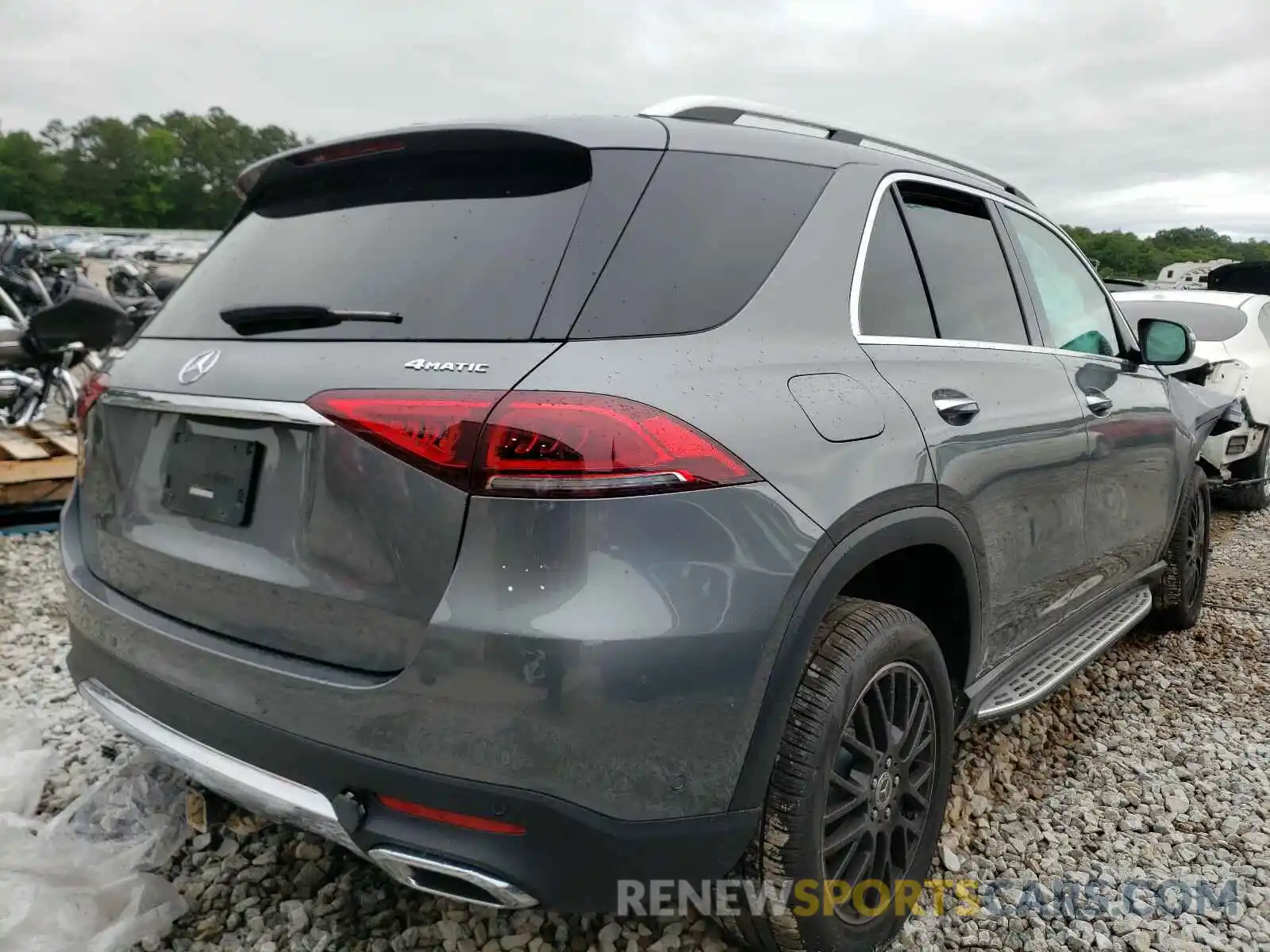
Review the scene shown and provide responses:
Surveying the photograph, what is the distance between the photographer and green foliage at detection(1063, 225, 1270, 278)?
55.7 feet

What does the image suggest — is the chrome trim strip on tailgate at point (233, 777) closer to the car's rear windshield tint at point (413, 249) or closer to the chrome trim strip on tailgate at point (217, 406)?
the chrome trim strip on tailgate at point (217, 406)

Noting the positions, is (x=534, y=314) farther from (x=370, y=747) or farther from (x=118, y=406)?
(x=118, y=406)

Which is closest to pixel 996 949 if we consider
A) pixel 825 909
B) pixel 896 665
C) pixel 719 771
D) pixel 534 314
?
pixel 825 909

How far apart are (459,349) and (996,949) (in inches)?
70.9

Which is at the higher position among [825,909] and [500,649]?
[500,649]

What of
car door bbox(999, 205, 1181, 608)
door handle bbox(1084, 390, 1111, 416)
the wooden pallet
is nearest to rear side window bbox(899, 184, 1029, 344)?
car door bbox(999, 205, 1181, 608)

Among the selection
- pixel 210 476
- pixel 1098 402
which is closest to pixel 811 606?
pixel 210 476

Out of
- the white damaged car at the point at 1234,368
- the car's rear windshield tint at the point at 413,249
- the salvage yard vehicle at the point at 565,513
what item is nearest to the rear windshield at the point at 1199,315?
the white damaged car at the point at 1234,368

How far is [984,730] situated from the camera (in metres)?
3.21

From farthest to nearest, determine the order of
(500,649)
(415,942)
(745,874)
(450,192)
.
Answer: (415,942) < (450,192) < (745,874) < (500,649)

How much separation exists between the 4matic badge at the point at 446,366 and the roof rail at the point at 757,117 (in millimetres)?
825

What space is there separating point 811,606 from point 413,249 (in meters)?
1.01

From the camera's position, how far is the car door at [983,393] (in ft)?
6.95

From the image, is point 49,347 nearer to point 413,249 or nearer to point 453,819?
point 413,249
